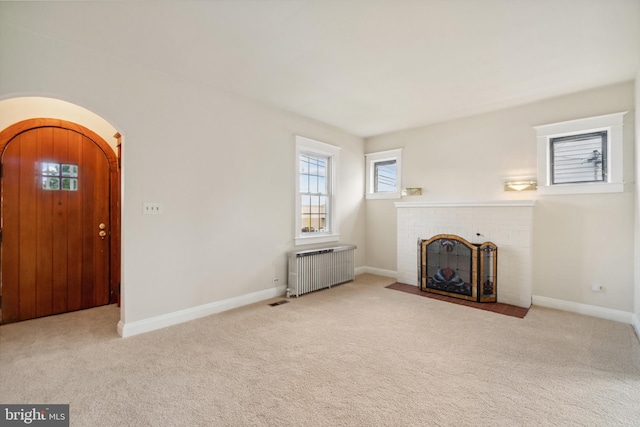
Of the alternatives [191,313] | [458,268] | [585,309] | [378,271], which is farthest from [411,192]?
[191,313]

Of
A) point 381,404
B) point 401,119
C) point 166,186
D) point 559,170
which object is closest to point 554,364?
point 381,404

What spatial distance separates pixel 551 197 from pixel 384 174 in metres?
2.82

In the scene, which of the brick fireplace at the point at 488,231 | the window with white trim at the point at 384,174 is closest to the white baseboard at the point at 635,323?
the brick fireplace at the point at 488,231

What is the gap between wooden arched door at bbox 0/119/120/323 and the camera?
11.0ft

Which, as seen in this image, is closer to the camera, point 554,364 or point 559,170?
point 554,364

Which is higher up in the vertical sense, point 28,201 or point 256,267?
point 28,201

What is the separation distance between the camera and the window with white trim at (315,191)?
483 centimetres

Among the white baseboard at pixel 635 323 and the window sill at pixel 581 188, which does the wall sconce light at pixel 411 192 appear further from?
the white baseboard at pixel 635 323

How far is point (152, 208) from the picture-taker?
3193 mm

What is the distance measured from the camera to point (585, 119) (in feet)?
12.2

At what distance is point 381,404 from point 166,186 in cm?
302

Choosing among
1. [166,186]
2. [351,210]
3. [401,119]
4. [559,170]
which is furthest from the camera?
[351,210]

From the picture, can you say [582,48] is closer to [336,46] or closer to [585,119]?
[585,119]

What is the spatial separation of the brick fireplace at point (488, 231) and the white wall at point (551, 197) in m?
0.25
